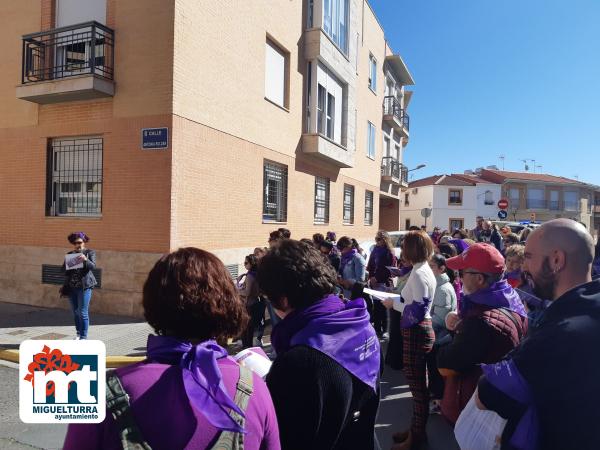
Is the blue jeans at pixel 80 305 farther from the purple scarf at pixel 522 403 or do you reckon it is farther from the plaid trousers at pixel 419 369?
the purple scarf at pixel 522 403

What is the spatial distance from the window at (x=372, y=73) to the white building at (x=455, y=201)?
1104 inches

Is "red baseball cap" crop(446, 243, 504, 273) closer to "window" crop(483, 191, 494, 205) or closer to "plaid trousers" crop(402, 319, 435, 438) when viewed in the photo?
"plaid trousers" crop(402, 319, 435, 438)

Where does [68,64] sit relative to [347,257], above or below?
above

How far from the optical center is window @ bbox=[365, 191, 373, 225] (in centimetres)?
2028

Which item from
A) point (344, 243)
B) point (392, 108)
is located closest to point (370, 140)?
point (392, 108)

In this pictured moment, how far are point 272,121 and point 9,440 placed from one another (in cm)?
932

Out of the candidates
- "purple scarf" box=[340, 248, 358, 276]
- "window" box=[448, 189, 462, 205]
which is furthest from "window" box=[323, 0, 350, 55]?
"window" box=[448, 189, 462, 205]

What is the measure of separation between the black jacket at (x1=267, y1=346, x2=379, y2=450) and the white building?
46305 mm

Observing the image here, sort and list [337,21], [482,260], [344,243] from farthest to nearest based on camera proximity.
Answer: [337,21], [344,243], [482,260]

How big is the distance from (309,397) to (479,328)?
55.3 inches

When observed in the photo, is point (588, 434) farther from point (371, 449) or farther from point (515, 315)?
point (515, 315)

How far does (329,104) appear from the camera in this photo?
15.0 metres

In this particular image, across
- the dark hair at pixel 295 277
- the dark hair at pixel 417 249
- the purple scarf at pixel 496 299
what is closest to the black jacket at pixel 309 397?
the dark hair at pixel 295 277

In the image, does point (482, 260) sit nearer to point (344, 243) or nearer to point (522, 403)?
point (522, 403)
